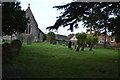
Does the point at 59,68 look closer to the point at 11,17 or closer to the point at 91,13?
the point at 91,13

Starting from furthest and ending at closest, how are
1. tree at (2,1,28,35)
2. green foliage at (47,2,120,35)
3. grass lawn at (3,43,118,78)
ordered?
tree at (2,1,28,35)
green foliage at (47,2,120,35)
grass lawn at (3,43,118,78)

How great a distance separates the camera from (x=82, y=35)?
2045cm

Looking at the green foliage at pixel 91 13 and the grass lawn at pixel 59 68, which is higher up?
the green foliage at pixel 91 13

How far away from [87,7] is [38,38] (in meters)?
37.8

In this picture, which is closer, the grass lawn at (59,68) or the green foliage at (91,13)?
the grass lawn at (59,68)

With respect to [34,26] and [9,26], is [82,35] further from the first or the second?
[34,26]

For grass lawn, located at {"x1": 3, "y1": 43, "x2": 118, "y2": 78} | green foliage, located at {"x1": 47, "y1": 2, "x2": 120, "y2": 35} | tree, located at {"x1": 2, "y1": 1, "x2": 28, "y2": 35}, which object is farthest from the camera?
tree, located at {"x1": 2, "y1": 1, "x2": 28, "y2": 35}

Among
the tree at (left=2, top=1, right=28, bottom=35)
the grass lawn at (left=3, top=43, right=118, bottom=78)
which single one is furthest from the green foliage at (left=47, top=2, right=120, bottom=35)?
the tree at (left=2, top=1, right=28, bottom=35)

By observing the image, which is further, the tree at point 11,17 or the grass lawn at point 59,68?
the tree at point 11,17

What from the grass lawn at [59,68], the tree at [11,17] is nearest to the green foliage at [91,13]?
the grass lawn at [59,68]

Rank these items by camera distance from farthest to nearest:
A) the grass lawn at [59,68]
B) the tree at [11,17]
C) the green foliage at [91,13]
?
the tree at [11,17] → the green foliage at [91,13] → the grass lawn at [59,68]

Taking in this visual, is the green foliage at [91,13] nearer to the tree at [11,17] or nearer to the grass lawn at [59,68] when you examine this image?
the grass lawn at [59,68]

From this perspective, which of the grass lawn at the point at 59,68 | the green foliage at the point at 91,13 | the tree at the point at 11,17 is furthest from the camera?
the tree at the point at 11,17

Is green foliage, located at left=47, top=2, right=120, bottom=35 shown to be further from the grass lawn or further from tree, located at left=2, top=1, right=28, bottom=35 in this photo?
tree, located at left=2, top=1, right=28, bottom=35
